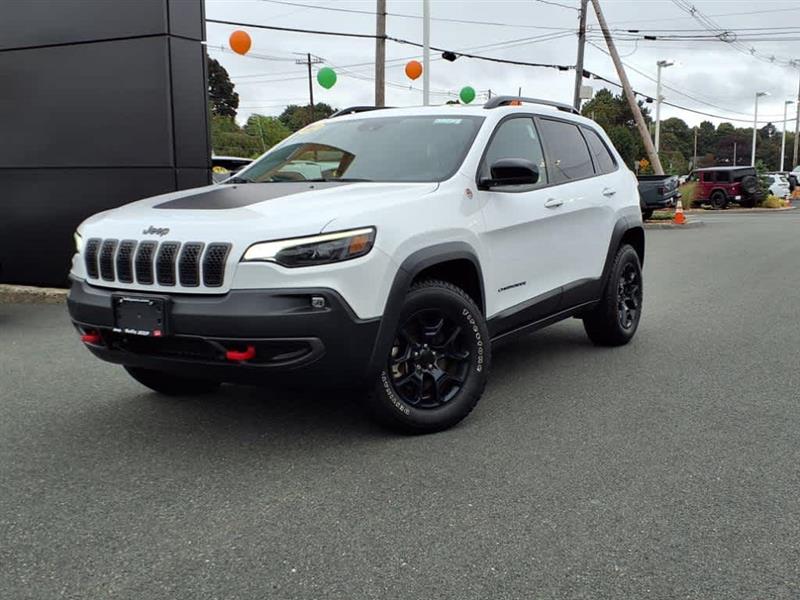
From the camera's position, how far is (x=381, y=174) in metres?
4.77

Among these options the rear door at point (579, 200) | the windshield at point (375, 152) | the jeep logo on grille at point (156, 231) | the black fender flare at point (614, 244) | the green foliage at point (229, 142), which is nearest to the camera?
the jeep logo on grille at point (156, 231)

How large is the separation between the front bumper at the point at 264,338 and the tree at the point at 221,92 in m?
83.0

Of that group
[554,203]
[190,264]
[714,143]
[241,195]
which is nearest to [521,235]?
[554,203]

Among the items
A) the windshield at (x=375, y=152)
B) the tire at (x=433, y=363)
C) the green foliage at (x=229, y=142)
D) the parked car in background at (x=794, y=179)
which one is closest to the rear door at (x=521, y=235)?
the windshield at (x=375, y=152)

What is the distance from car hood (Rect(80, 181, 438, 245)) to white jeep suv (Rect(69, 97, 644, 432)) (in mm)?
11

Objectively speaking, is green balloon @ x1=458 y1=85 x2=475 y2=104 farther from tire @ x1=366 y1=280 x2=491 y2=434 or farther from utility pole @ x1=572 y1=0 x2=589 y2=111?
tire @ x1=366 y1=280 x2=491 y2=434

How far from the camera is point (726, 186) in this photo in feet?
112

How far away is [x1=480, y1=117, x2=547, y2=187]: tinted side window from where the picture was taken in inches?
195

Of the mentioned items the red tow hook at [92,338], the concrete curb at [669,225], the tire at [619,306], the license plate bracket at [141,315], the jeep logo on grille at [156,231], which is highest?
the jeep logo on grille at [156,231]

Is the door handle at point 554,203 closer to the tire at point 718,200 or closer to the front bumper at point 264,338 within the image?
the front bumper at point 264,338

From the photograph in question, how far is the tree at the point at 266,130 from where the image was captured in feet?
263

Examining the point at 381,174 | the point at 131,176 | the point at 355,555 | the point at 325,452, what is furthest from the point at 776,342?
the point at 131,176

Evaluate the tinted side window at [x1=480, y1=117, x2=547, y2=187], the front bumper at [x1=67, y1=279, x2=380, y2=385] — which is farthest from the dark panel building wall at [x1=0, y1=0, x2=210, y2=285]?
the front bumper at [x1=67, y1=279, x2=380, y2=385]

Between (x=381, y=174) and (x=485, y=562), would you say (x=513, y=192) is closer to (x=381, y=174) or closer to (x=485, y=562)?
(x=381, y=174)
